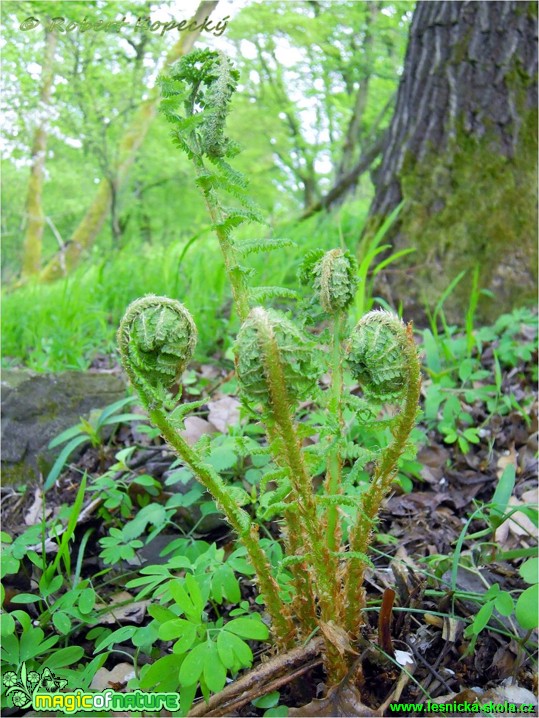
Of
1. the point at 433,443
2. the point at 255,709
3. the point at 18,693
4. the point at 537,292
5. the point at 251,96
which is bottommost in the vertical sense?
the point at 18,693

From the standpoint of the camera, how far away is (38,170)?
38.7 ft

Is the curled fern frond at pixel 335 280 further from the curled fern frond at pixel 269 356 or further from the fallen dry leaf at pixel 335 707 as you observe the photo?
the fallen dry leaf at pixel 335 707

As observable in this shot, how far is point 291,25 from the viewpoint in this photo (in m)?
7.98

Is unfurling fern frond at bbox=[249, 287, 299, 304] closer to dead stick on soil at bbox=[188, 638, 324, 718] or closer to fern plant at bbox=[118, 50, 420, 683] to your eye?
fern plant at bbox=[118, 50, 420, 683]

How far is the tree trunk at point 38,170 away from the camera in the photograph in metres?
8.12

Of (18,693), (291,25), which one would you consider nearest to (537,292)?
(18,693)

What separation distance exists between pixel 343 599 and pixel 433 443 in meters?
1.29

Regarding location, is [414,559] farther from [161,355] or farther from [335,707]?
[161,355]

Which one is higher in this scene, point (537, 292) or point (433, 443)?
point (537, 292)

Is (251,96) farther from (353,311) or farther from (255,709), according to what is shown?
(255,709)

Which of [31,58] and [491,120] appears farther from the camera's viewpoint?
[31,58]

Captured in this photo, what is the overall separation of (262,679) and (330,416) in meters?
0.64

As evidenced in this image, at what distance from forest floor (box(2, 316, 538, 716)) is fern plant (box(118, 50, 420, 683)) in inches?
4.9

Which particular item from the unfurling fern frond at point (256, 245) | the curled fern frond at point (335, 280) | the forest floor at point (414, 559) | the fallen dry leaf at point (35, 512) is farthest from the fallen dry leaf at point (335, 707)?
the fallen dry leaf at point (35, 512)
